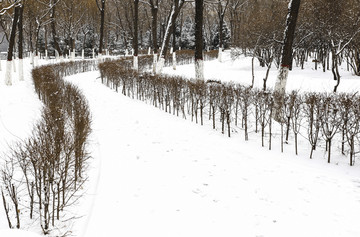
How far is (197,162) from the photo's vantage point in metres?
5.60

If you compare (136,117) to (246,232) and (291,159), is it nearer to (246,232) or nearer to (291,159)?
(291,159)

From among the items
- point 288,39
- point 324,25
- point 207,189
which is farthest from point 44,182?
point 324,25

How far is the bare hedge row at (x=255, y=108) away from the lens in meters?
5.56

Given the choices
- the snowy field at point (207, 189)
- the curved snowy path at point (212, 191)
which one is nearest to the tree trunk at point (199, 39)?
the snowy field at point (207, 189)

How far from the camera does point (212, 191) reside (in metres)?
4.42

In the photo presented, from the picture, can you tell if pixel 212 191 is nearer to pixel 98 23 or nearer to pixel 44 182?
pixel 44 182

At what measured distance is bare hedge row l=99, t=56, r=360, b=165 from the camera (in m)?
5.56

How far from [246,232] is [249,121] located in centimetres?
487

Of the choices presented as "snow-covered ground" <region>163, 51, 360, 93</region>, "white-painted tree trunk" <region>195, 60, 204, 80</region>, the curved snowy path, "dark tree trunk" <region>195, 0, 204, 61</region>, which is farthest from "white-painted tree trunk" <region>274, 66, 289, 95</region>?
"snow-covered ground" <region>163, 51, 360, 93</region>

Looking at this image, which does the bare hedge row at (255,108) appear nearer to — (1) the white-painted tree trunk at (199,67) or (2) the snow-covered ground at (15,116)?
(1) the white-painted tree trunk at (199,67)

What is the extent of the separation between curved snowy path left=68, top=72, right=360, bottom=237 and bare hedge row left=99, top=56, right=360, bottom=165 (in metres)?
0.77

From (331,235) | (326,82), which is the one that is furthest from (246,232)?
(326,82)

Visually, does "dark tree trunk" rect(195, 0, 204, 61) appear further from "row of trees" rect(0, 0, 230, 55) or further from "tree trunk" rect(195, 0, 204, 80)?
"row of trees" rect(0, 0, 230, 55)

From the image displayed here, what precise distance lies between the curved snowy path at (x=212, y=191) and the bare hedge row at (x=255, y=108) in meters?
0.77
